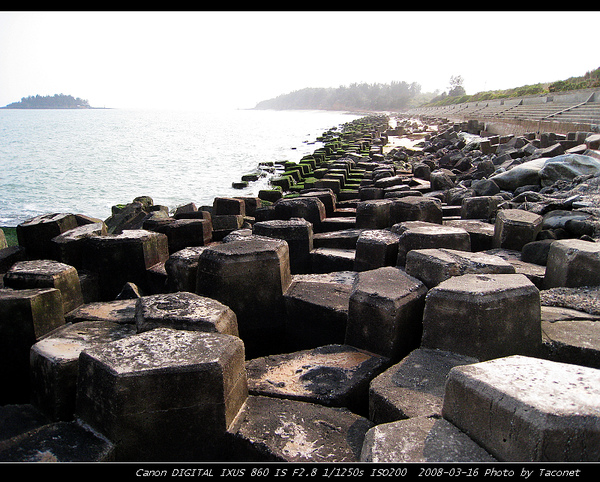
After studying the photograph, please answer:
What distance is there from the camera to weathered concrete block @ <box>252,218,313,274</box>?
4.39 metres

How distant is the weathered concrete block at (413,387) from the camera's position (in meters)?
1.96

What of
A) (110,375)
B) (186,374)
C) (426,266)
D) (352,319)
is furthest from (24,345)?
(426,266)

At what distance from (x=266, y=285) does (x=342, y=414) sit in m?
1.31

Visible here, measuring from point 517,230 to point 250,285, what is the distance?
8.63ft

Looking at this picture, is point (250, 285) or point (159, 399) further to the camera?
point (250, 285)

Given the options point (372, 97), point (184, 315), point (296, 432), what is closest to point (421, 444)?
point (296, 432)

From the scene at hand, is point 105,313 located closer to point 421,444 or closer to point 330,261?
point 330,261

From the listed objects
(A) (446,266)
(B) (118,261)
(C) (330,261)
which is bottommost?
(C) (330,261)

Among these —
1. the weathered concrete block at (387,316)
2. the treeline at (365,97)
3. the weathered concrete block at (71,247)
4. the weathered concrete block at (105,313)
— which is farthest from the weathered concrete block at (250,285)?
the treeline at (365,97)

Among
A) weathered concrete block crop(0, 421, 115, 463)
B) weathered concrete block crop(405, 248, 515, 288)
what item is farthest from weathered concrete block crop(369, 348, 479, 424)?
weathered concrete block crop(0, 421, 115, 463)

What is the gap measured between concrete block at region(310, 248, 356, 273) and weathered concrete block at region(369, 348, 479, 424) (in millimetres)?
1931

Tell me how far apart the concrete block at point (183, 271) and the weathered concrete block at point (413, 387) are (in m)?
1.96

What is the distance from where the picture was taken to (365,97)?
136250 mm

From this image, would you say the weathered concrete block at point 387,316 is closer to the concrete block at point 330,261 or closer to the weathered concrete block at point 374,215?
the concrete block at point 330,261
